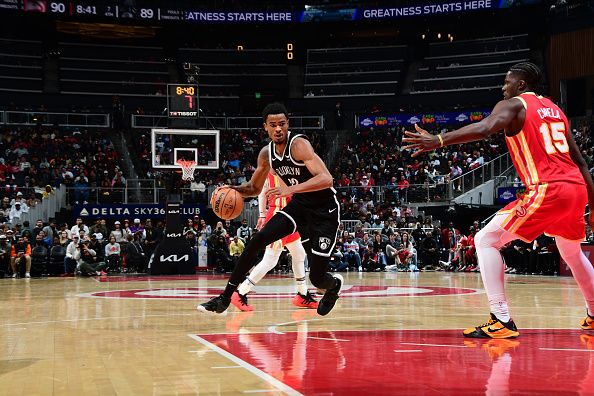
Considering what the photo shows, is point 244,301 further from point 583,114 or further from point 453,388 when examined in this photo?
point 583,114

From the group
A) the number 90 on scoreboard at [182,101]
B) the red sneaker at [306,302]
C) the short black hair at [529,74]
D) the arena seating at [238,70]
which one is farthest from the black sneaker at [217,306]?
the arena seating at [238,70]

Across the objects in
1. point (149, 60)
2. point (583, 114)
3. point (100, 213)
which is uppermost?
point (149, 60)

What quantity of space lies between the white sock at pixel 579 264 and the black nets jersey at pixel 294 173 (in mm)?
2224

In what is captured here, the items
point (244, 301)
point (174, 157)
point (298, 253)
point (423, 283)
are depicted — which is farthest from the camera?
point (174, 157)

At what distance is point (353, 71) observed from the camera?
39.8 meters

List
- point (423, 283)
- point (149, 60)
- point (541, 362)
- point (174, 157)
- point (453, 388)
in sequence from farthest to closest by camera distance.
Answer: point (149, 60), point (174, 157), point (423, 283), point (541, 362), point (453, 388)

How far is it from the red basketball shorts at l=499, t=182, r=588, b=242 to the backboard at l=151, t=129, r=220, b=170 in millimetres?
14302

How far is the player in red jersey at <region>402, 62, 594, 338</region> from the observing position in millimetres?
6168

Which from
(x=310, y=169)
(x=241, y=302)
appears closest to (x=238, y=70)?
(x=241, y=302)

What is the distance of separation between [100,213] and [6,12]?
1393 cm

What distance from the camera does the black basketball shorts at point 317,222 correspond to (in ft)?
24.3

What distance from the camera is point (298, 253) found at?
9.78 meters

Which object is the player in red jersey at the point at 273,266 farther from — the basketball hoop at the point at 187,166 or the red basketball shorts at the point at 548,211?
the basketball hoop at the point at 187,166

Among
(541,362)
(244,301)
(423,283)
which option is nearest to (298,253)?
(244,301)
